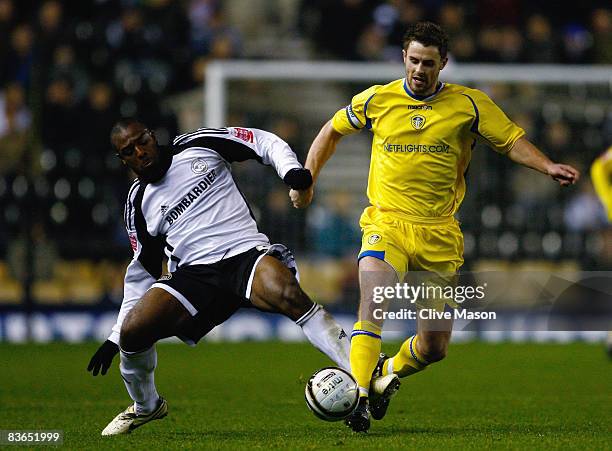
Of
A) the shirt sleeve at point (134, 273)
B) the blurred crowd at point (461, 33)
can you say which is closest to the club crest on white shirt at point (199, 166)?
the shirt sleeve at point (134, 273)

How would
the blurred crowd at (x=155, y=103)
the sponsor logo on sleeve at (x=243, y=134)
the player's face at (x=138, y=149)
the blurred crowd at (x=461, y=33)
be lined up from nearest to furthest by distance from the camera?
the player's face at (x=138, y=149) < the sponsor logo on sleeve at (x=243, y=134) < the blurred crowd at (x=155, y=103) < the blurred crowd at (x=461, y=33)

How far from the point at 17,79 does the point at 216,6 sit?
3.68 meters

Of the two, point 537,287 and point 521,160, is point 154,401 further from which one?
point 537,287

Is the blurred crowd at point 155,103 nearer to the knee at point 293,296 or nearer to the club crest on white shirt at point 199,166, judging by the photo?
the club crest on white shirt at point 199,166

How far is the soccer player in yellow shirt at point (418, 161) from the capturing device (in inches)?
291

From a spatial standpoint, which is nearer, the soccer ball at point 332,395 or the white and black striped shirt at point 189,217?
the soccer ball at point 332,395

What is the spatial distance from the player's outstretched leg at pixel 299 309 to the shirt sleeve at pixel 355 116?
1183 millimetres

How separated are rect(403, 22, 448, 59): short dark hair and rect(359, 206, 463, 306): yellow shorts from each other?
103 cm

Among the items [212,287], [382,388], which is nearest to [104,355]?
[212,287]

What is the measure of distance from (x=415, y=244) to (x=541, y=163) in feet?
2.94

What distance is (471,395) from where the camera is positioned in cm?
995

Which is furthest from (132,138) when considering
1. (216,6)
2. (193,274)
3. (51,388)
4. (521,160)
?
(216,6)

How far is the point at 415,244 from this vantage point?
7.61 metres

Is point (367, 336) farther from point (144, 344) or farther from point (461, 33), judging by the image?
point (461, 33)
